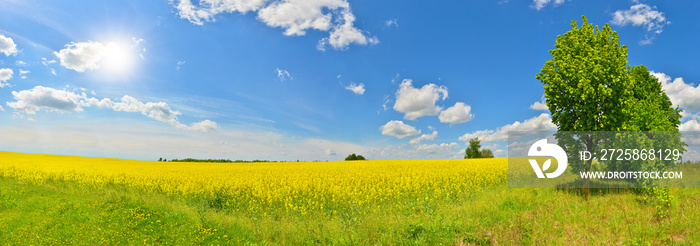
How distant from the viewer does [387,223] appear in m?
8.43

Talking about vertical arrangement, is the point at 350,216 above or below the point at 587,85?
below

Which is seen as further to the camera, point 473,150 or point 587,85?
point 473,150

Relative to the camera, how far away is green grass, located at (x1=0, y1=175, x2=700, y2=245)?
7.41 meters

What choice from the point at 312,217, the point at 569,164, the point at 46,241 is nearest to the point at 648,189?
the point at 569,164

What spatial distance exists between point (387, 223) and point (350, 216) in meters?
1.70

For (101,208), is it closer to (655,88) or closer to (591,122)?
(591,122)

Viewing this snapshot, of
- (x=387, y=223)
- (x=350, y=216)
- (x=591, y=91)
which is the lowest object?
(x=350, y=216)

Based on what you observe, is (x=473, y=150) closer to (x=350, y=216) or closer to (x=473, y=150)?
(x=473, y=150)

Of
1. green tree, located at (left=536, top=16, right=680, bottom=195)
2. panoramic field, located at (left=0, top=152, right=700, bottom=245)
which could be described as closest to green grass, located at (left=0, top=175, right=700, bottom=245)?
panoramic field, located at (left=0, top=152, right=700, bottom=245)

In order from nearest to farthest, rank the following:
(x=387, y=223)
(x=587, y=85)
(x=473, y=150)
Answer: (x=387, y=223) < (x=587, y=85) < (x=473, y=150)

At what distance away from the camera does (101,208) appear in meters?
12.2

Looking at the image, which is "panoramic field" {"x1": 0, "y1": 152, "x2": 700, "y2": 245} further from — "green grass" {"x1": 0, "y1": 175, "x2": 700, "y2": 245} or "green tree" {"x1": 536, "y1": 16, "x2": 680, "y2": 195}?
"green tree" {"x1": 536, "y1": 16, "x2": 680, "y2": 195}

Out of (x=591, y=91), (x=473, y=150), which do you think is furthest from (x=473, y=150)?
(x=591, y=91)

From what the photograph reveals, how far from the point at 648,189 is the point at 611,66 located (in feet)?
15.3
